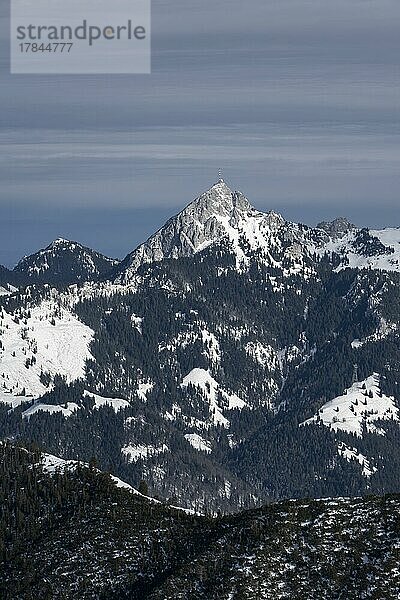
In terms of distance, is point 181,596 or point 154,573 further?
point 154,573

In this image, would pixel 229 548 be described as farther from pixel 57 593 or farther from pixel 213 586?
pixel 57 593

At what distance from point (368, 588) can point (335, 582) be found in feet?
19.7

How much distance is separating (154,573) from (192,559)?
8.01 m

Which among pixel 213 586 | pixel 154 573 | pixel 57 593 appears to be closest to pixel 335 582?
pixel 213 586

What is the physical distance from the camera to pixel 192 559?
19725 centimetres

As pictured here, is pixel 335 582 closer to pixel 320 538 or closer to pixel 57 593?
pixel 320 538

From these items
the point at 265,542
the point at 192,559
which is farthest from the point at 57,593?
the point at 265,542

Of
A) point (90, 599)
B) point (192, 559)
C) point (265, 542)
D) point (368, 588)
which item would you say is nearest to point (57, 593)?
point (90, 599)

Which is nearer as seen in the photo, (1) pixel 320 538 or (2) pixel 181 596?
(2) pixel 181 596

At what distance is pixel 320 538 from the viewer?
198 metres

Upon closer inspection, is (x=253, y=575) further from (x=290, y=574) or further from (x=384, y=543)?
(x=384, y=543)

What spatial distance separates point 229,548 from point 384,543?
27.5m

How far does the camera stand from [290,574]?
188875mm

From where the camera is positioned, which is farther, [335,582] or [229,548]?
[229,548]
